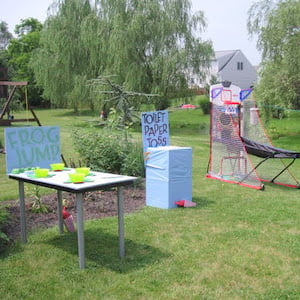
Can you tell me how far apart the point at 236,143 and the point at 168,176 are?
2555 millimetres

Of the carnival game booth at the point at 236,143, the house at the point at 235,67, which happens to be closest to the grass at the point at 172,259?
the carnival game booth at the point at 236,143

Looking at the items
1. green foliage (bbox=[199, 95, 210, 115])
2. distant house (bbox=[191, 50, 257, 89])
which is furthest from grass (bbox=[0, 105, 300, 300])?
distant house (bbox=[191, 50, 257, 89])

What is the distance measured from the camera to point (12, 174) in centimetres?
458

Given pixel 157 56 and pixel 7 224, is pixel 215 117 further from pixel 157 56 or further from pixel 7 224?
pixel 157 56

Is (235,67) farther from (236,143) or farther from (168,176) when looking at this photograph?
(168,176)

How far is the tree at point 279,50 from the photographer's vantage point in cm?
1647

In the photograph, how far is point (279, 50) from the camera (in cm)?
1712

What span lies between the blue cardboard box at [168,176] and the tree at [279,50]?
11.4 meters

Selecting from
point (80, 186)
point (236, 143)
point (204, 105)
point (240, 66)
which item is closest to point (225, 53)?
point (240, 66)

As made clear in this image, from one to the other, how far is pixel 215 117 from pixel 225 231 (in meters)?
3.88

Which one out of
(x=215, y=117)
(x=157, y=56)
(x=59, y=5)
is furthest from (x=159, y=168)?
(x=59, y=5)

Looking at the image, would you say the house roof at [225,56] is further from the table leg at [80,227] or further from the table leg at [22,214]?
the table leg at [80,227]

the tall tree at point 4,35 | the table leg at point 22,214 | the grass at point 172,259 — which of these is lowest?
the grass at point 172,259

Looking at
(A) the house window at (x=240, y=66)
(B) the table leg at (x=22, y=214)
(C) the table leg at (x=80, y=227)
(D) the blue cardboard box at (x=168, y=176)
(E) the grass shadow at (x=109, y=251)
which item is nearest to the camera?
(C) the table leg at (x=80, y=227)
